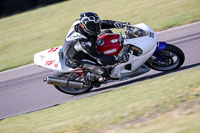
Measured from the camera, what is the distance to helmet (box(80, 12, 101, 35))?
7.15m

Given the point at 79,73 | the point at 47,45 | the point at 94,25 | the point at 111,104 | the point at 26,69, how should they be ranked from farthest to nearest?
the point at 47,45, the point at 26,69, the point at 79,73, the point at 94,25, the point at 111,104

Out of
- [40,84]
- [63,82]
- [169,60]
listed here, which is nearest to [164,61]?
[169,60]

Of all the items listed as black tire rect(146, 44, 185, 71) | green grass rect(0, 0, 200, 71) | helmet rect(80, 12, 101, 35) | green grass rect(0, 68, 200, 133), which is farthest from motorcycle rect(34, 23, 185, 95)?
green grass rect(0, 0, 200, 71)

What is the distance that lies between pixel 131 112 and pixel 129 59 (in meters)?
2.03

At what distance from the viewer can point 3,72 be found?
11.4 metres

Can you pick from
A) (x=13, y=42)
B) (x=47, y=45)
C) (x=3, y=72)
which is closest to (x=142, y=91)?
(x=3, y=72)

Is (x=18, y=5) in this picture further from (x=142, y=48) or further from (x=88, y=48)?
(x=142, y=48)

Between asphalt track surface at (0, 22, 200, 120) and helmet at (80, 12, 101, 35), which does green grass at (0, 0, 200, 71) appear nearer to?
asphalt track surface at (0, 22, 200, 120)

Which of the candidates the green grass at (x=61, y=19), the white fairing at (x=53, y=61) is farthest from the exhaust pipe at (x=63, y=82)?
the green grass at (x=61, y=19)

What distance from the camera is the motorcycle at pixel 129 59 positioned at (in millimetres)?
7363

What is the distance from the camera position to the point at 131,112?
222 inches

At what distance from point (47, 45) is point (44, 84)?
13.9 ft

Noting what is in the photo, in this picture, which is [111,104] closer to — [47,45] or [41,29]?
[47,45]

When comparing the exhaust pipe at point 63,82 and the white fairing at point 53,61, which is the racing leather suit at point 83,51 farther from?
the exhaust pipe at point 63,82
